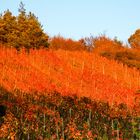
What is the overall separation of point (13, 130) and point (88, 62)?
95.7 feet

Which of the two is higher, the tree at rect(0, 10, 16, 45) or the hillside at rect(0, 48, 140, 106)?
the tree at rect(0, 10, 16, 45)

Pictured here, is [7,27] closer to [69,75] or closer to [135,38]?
[69,75]

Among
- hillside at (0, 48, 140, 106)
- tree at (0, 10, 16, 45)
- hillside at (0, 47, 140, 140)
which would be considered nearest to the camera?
hillside at (0, 47, 140, 140)

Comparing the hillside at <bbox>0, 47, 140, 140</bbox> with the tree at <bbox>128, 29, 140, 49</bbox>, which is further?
the tree at <bbox>128, 29, 140, 49</bbox>

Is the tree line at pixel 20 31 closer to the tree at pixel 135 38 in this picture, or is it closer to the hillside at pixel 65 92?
the hillside at pixel 65 92

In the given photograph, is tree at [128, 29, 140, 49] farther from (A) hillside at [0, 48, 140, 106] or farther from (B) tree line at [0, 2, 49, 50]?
(B) tree line at [0, 2, 49, 50]

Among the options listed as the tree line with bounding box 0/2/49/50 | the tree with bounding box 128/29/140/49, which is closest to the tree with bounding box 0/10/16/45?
the tree line with bounding box 0/2/49/50

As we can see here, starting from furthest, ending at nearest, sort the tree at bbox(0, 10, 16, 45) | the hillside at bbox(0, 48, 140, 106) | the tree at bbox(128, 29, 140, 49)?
the tree at bbox(128, 29, 140, 49), the tree at bbox(0, 10, 16, 45), the hillside at bbox(0, 48, 140, 106)

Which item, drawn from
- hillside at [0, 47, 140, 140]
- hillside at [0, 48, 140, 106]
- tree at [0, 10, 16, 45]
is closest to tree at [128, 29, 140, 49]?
hillside at [0, 48, 140, 106]

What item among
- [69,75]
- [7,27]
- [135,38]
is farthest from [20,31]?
[135,38]

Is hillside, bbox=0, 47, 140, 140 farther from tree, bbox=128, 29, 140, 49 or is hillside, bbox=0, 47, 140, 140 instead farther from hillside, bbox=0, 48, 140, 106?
tree, bbox=128, 29, 140, 49

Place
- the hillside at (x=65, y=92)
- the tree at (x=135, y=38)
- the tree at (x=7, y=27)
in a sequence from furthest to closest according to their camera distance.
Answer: the tree at (x=135, y=38) < the tree at (x=7, y=27) < the hillside at (x=65, y=92)

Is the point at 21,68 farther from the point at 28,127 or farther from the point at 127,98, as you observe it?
the point at 28,127

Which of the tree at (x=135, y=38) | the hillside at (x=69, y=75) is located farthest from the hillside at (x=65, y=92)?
the tree at (x=135, y=38)
